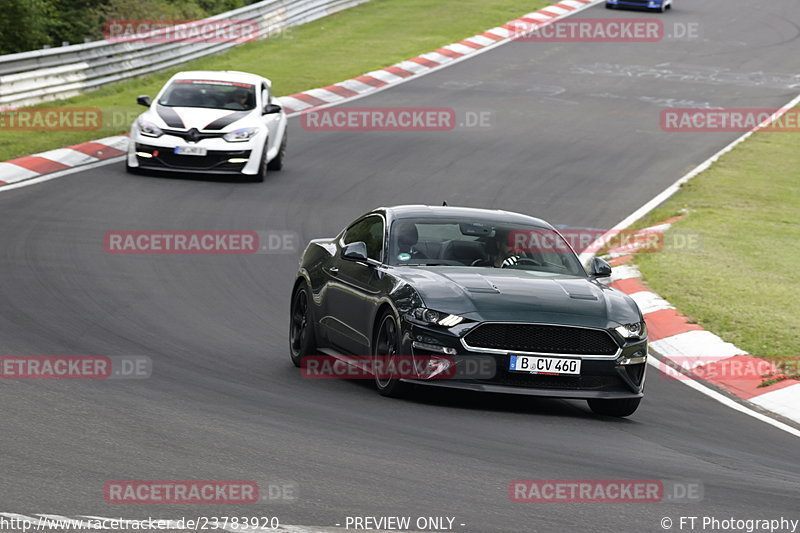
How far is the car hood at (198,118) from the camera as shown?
2148cm

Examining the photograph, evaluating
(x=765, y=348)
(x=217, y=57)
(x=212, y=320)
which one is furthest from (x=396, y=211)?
(x=217, y=57)

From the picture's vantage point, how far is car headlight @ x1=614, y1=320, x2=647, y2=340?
31.4ft

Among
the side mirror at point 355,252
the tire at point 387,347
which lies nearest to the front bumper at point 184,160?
the side mirror at point 355,252

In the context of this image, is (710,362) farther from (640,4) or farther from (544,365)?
(640,4)

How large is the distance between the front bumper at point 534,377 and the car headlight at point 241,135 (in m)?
12.7

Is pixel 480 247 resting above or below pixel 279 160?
above

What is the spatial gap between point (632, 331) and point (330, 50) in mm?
28727

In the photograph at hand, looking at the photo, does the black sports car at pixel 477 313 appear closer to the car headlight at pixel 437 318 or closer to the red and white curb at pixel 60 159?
the car headlight at pixel 437 318

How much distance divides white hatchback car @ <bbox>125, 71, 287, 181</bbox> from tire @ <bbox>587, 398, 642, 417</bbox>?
12.6 meters

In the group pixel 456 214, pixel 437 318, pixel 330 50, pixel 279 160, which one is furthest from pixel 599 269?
pixel 330 50

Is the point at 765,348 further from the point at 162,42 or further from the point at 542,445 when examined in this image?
the point at 162,42

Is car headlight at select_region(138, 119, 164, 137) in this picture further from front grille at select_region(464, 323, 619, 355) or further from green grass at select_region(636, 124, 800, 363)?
front grille at select_region(464, 323, 619, 355)

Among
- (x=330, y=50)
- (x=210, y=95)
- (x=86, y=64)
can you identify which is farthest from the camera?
(x=330, y=50)

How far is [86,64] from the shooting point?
94.3ft
